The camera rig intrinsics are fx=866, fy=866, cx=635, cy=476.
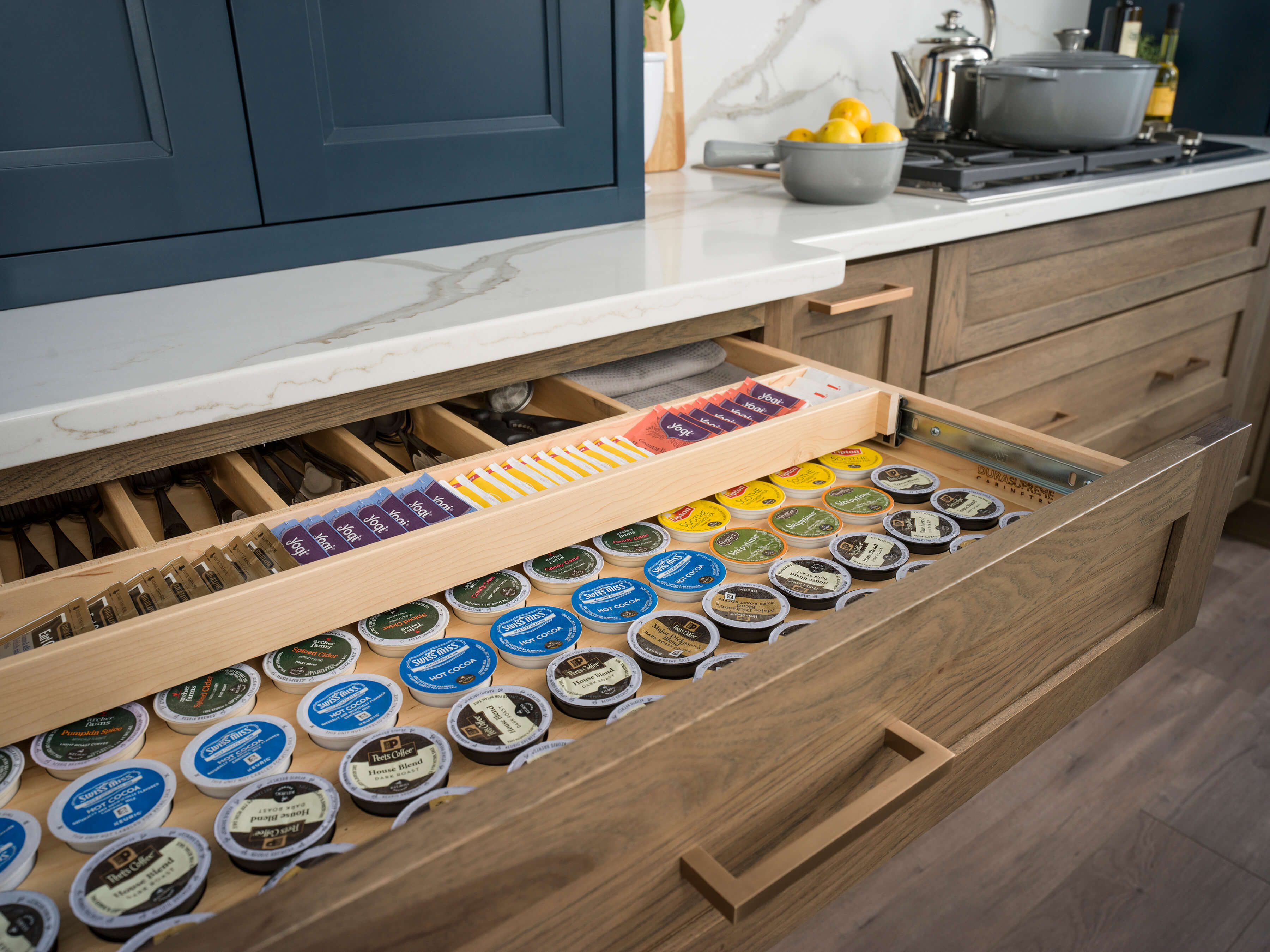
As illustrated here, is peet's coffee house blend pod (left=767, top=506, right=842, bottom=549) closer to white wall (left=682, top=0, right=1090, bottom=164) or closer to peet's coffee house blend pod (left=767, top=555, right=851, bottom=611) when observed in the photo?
peet's coffee house blend pod (left=767, top=555, right=851, bottom=611)

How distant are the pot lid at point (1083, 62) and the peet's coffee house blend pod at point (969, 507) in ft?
3.96

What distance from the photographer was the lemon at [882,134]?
55.6 inches

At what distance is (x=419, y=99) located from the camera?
1.06 m

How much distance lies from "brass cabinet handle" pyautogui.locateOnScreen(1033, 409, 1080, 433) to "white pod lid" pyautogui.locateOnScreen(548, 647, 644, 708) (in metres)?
1.32

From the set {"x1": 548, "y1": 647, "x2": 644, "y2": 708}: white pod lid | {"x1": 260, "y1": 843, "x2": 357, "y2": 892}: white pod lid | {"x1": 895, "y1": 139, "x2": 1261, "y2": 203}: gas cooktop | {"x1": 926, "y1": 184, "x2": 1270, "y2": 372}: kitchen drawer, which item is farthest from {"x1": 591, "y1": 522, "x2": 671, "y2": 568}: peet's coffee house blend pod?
{"x1": 895, "y1": 139, "x2": 1261, "y2": 203}: gas cooktop

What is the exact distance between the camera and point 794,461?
3.12ft

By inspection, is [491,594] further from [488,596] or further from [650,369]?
[650,369]

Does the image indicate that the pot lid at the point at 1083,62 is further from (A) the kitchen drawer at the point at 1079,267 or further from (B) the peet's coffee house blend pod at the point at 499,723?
(B) the peet's coffee house blend pod at the point at 499,723

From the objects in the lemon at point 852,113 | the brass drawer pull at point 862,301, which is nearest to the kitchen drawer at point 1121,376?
the brass drawer pull at point 862,301

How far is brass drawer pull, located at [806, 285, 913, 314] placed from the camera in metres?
1.21

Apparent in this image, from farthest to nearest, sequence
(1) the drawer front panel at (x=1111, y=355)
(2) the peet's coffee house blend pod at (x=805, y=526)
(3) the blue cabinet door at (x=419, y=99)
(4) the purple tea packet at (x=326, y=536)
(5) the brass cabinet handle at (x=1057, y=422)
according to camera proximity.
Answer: (5) the brass cabinet handle at (x=1057, y=422), (1) the drawer front panel at (x=1111, y=355), (3) the blue cabinet door at (x=419, y=99), (2) the peet's coffee house blend pod at (x=805, y=526), (4) the purple tea packet at (x=326, y=536)

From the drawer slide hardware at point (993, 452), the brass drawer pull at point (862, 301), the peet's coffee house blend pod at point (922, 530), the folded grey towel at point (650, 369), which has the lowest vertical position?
the peet's coffee house blend pod at point (922, 530)

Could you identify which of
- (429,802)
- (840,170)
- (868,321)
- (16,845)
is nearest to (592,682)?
(429,802)

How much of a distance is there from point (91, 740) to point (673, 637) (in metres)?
0.43
